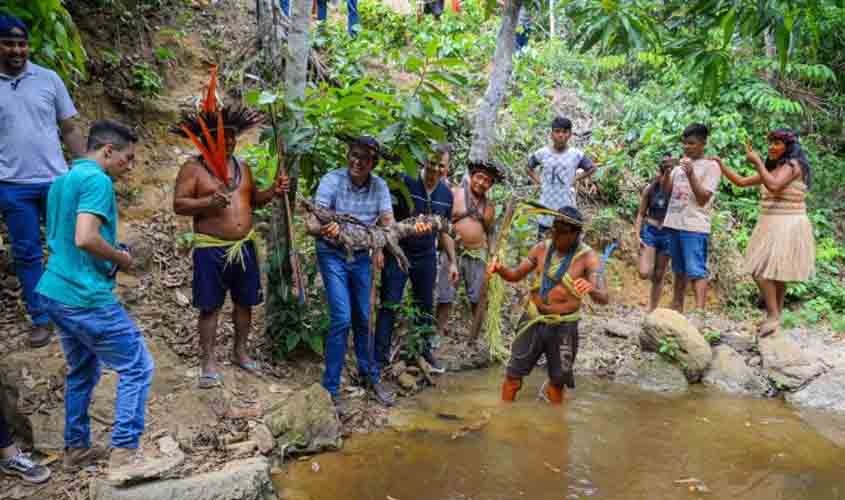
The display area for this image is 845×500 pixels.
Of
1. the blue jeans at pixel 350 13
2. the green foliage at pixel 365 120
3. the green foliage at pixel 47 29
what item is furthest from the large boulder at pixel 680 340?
the blue jeans at pixel 350 13

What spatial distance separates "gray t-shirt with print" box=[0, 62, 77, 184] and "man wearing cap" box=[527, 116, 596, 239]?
4.11 meters

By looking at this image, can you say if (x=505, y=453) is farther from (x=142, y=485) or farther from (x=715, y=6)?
(x=715, y=6)

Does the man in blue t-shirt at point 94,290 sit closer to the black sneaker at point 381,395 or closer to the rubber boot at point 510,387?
the black sneaker at point 381,395

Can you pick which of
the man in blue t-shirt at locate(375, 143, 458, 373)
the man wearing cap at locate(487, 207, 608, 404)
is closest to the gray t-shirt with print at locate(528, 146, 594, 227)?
the man in blue t-shirt at locate(375, 143, 458, 373)

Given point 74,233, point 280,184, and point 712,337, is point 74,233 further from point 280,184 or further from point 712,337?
point 712,337

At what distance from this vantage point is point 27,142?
12.2 feet

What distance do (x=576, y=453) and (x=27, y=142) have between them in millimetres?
3839

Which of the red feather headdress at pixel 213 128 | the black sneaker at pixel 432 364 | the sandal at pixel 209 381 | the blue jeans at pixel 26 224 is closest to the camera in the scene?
the blue jeans at pixel 26 224

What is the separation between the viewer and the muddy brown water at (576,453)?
143 inches

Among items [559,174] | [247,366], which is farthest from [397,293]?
[559,174]

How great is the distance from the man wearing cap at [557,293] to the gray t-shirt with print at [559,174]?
1.78 meters

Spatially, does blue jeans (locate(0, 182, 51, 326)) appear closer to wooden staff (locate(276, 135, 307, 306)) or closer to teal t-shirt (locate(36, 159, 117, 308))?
teal t-shirt (locate(36, 159, 117, 308))

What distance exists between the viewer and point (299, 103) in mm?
4406

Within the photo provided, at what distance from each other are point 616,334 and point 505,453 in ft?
9.17
